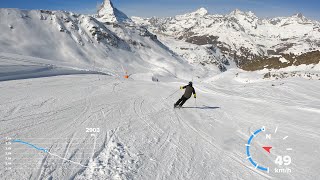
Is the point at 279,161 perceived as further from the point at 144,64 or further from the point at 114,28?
the point at 114,28

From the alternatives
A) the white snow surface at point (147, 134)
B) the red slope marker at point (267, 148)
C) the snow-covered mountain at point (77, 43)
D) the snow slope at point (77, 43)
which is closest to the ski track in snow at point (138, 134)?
the white snow surface at point (147, 134)

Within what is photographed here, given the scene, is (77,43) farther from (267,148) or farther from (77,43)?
(267,148)

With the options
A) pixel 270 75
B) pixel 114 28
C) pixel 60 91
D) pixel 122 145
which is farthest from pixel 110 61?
pixel 122 145

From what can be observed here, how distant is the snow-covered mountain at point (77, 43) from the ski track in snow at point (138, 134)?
7076 centimetres

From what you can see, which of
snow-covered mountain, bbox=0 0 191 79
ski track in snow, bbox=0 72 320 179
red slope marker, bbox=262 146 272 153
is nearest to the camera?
ski track in snow, bbox=0 72 320 179

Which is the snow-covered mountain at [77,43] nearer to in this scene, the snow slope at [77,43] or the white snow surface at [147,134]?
the snow slope at [77,43]

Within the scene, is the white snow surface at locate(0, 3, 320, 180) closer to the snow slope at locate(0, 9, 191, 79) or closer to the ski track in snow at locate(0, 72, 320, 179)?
the ski track in snow at locate(0, 72, 320, 179)

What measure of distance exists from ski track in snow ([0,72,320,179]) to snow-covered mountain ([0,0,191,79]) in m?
70.8

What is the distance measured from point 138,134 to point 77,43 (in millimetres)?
125532

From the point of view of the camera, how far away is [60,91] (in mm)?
18375

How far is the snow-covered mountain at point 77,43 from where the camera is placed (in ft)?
347

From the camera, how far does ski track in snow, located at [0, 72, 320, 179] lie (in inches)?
285

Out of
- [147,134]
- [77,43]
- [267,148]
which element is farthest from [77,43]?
[267,148]

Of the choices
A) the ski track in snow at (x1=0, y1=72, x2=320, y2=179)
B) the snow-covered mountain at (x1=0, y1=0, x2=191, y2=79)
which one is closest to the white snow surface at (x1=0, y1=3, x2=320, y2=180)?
the ski track in snow at (x1=0, y1=72, x2=320, y2=179)
